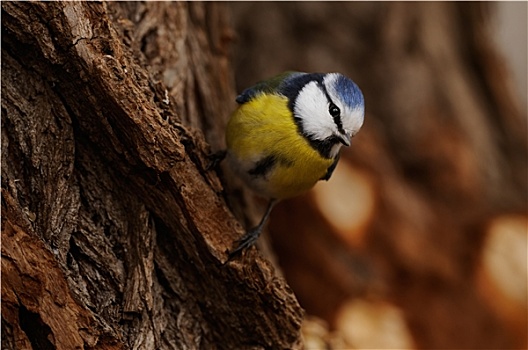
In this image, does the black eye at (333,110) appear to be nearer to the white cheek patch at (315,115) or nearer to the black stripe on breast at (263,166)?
the white cheek patch at (315,115)

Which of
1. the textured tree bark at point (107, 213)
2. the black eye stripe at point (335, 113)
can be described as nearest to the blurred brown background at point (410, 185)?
the black eye stripe at point (335, 113)

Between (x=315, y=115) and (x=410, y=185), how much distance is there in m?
1.90

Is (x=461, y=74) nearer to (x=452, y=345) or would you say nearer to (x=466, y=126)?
(x=466, y=126)

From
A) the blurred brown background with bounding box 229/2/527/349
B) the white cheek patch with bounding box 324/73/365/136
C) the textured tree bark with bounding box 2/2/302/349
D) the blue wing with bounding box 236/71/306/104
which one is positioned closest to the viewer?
the textured tree bark with bounding box 2/2/302/349

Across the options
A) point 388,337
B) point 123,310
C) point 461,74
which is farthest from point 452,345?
point 123,310

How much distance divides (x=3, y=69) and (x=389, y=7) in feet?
9.10

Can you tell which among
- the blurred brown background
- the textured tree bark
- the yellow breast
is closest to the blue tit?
the yellow breast

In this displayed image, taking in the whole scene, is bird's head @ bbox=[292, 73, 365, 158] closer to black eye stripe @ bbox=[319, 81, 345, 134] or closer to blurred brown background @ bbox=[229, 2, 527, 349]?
black eye stripe @ bbox=[319, 81, 345, 134]

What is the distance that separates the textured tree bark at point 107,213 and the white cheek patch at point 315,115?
35cm

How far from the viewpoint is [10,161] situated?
1.75 m

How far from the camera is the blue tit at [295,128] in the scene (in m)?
2.27

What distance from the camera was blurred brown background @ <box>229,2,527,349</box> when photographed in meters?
3.73

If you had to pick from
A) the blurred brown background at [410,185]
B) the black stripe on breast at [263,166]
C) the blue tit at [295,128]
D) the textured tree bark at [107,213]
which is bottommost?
the textured tree bark at [107,213]

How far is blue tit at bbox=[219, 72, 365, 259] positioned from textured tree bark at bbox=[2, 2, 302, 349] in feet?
0.70
